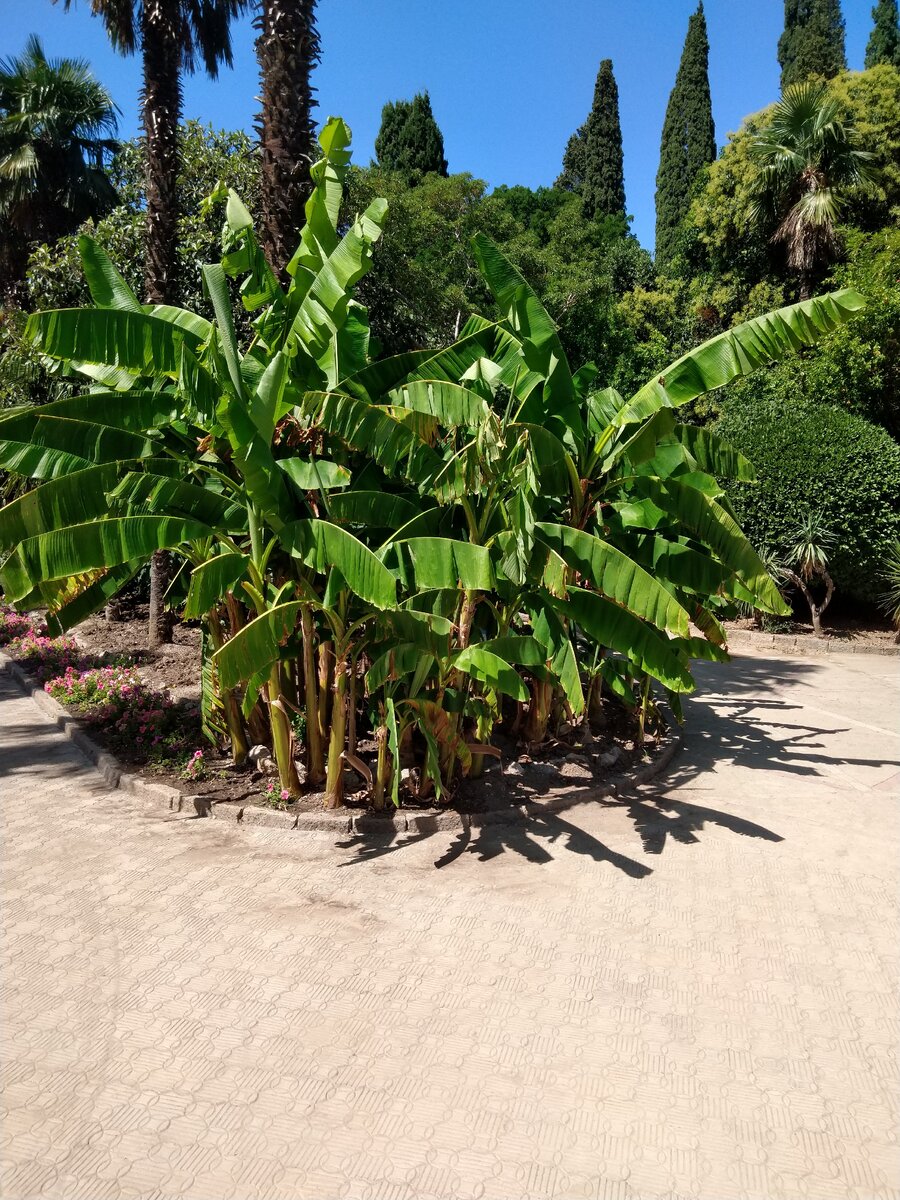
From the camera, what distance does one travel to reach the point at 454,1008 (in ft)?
14.5

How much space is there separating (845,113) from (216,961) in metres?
27.2

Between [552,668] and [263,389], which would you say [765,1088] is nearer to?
[552,668]

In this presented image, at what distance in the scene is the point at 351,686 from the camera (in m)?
6.75

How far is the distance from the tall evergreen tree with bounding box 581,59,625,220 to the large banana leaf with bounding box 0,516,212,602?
38173 millimetres

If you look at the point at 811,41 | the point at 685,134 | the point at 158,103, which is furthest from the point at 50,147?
the point at 811,41

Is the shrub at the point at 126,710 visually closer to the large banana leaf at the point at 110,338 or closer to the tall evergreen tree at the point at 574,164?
the large banana leaf at the point at 110,338

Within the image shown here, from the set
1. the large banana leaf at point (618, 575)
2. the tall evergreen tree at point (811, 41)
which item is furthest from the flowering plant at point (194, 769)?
the tall evergreen tree at point (811, 41)

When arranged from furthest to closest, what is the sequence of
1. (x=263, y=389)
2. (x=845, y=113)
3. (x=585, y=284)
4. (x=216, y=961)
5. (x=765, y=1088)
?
(x=585, y=284) → (x=845, y=113) → (x=263, y=389) → (x=216, y=961) → (x=765, y=1088)

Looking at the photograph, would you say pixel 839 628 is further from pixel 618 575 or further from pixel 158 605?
pixel 158 605

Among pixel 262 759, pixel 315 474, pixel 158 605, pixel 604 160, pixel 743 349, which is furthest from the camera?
pixel 604 160

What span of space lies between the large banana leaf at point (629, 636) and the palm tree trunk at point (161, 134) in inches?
301

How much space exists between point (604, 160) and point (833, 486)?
3019cm

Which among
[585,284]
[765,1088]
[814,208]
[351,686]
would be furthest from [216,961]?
[585,284]

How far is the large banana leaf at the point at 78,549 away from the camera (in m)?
5.19
